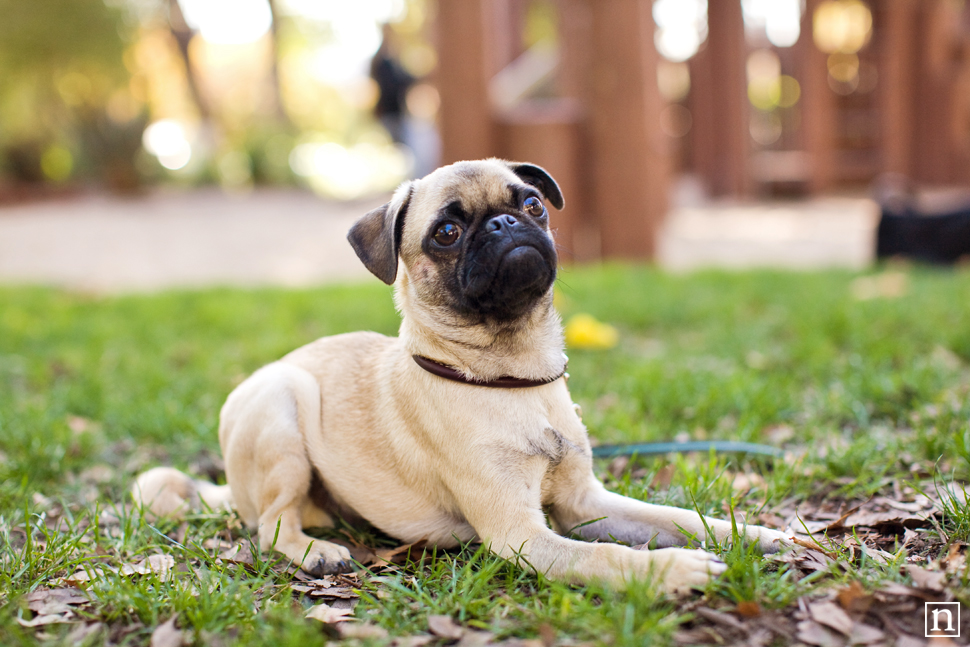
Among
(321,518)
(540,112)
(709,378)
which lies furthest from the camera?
(540,112)

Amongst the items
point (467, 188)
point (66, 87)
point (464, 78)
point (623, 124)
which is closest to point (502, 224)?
point (467, 188)

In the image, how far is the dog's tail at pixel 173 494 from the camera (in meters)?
3.16

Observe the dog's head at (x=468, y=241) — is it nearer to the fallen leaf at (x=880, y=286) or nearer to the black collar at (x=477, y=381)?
the black collar at (x=477, y=381)

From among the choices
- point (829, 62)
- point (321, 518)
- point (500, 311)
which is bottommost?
point (321, 518)

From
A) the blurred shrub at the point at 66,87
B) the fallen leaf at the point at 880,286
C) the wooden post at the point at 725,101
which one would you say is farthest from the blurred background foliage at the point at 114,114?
the fallen leaf at the point at 880,286

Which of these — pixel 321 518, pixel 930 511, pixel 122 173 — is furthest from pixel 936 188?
pixel 122 173

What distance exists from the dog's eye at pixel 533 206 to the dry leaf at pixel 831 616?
64.5 inches

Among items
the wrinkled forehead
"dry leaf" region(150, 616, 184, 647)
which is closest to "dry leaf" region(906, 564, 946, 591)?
the wrinkled forehead

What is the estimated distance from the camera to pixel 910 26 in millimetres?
15539

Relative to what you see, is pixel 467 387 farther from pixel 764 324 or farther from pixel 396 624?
pixel 764 324

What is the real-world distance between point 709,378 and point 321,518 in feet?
8.41

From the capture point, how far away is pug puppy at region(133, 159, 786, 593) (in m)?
2.56
